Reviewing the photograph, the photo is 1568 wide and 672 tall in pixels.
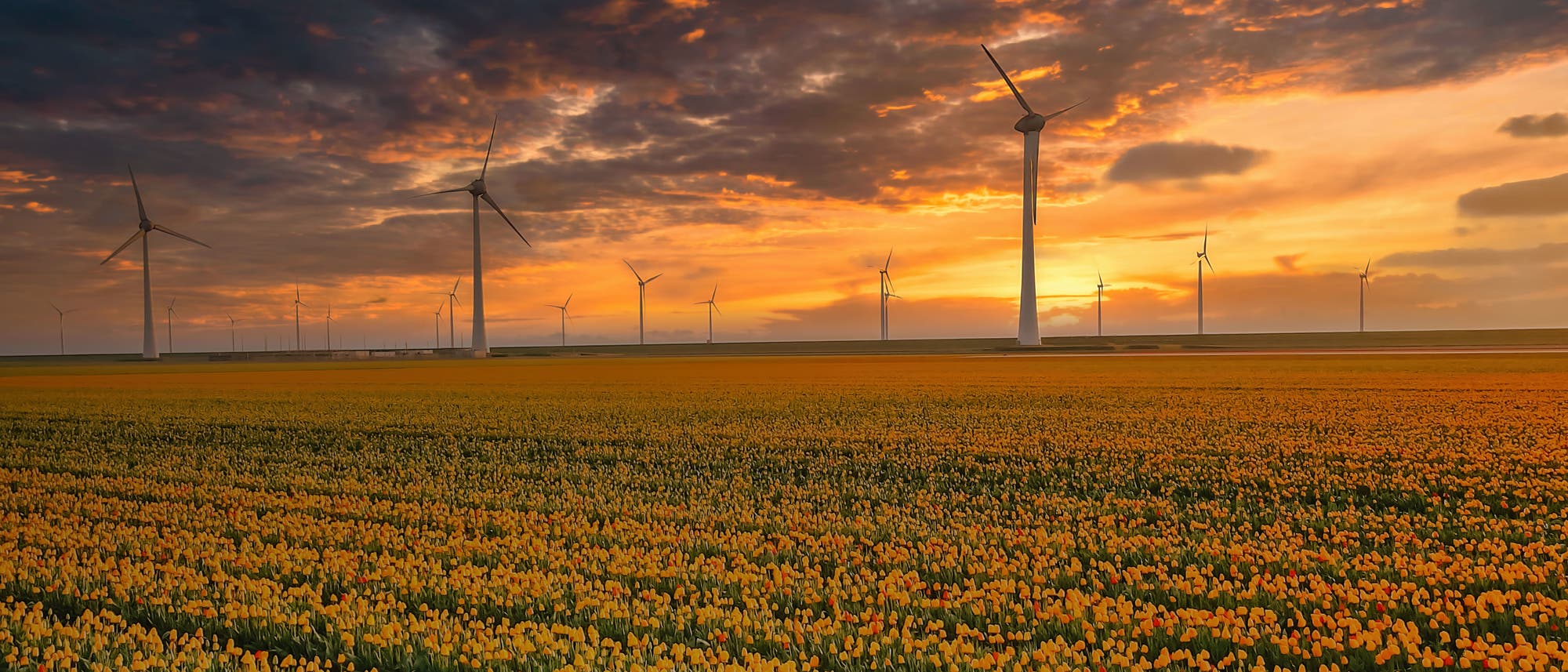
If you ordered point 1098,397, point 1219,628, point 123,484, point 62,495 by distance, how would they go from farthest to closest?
point 1098,397 < point 123,484 < point 62,495 < point 1219,628

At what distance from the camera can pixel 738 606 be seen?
10.1 metres

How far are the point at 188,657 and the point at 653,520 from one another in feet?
24.7

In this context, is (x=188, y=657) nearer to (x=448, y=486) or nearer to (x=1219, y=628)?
(x=1219, y=628)

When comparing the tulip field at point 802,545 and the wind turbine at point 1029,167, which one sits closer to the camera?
the tulip field at point 802,545

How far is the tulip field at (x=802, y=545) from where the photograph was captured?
27.5ft

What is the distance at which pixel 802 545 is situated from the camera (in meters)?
12.7

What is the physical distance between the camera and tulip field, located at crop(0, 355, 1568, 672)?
8375 millimetres

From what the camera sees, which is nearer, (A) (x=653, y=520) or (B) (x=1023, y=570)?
(B) (x=1023, y=570)

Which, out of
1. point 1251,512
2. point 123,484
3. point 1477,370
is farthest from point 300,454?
point 1477,370

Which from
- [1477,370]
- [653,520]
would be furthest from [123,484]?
[1477,370]

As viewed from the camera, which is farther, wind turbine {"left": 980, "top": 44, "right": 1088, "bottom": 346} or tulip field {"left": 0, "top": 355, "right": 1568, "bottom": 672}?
wind turbine {"left": 980, "top": 44, "right": 1088, "bottom": 346}

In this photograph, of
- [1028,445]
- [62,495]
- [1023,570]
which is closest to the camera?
[1023,570]

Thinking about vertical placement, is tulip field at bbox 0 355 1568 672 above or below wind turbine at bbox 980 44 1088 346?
below

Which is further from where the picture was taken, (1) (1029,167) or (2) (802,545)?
(1) (1029,167)
